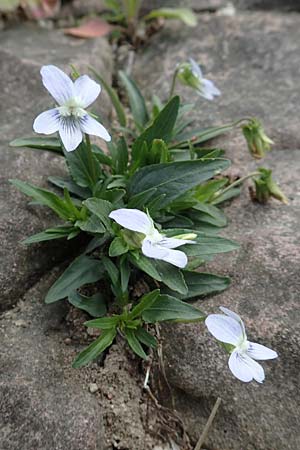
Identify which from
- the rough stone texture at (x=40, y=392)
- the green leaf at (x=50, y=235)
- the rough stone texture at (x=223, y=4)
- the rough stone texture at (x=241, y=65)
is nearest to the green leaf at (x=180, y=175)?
the green leaf at (x=50, y=235)

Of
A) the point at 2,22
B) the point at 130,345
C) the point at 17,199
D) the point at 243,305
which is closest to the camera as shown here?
the point at 130,345

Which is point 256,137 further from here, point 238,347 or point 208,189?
point 238,347

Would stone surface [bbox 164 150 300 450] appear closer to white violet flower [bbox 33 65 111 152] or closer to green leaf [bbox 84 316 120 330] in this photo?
green leaf [bbox 84 316 120 330]

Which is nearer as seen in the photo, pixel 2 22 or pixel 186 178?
pixel 186 178

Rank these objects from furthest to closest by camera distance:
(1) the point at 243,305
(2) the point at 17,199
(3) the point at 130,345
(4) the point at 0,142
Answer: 1. (4) the point at 0,142
2. (2) the point at 17,199
3. (1) the point at 243,305
4. (3) the point at 130,345

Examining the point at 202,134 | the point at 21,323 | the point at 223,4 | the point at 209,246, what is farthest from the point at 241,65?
the point at 21,323

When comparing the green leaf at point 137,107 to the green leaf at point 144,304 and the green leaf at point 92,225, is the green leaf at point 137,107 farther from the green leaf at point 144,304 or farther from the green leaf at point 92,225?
the green leaf at point 144,304

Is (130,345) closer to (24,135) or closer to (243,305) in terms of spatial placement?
(243,305)

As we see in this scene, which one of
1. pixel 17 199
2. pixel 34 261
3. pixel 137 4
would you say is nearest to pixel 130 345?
pixel 34 261
